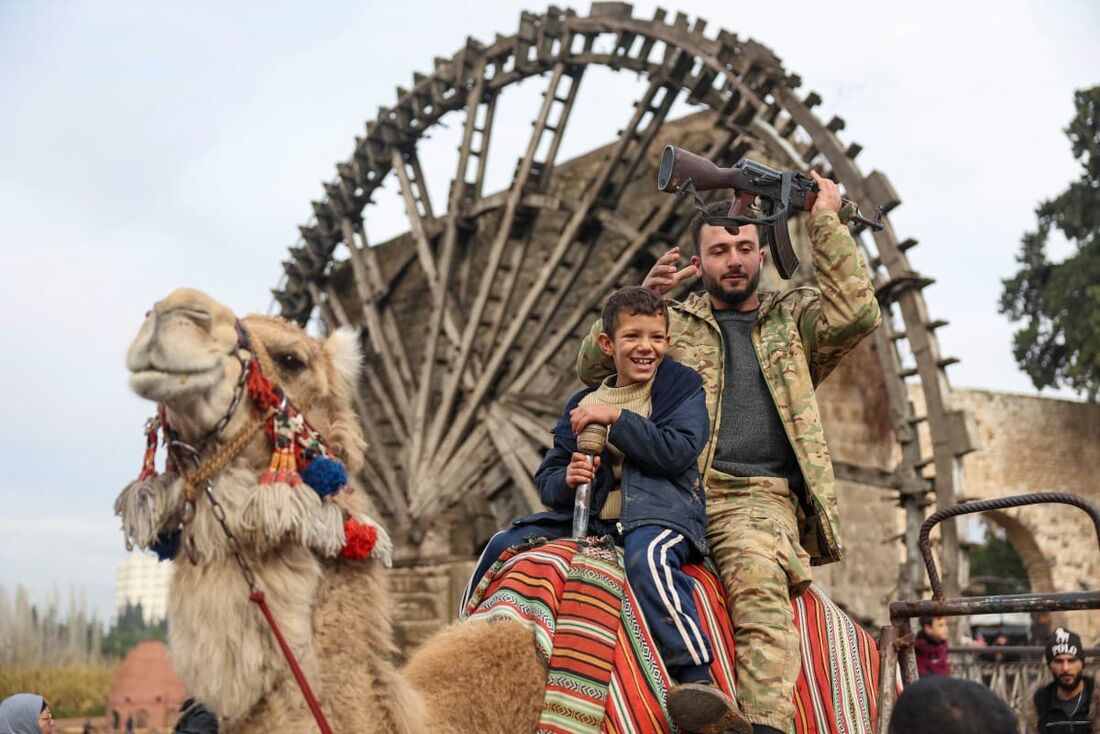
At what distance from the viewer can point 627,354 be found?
10.2ft

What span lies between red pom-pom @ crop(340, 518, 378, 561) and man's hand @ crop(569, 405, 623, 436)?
728mm

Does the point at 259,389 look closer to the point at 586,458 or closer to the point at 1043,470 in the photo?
the point at 586,458

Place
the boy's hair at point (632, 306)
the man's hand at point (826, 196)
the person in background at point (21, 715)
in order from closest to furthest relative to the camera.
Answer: the boy's hair at point (632, 306), the man's hand at point (826, 196), the person in background at point (21, 715)

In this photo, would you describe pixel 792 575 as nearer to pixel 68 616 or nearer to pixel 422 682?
pixel 422 682

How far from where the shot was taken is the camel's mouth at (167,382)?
2.16 metres

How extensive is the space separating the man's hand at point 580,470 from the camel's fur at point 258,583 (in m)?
0.64

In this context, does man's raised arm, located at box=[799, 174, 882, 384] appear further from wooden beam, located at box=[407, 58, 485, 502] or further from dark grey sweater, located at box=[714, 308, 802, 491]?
wooden beam, located at box=[407, 58, 485, 502]

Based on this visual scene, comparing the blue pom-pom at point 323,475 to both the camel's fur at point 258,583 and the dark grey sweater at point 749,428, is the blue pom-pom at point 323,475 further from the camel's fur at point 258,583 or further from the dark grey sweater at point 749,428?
the dark grey sweater at point 749,428

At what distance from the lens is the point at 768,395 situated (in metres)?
3.43

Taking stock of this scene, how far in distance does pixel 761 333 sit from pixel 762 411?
0.81 ft

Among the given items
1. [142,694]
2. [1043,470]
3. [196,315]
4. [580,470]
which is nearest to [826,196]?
[580,470]

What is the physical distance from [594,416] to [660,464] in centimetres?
21

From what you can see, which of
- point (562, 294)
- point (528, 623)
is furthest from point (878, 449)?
point (528, 623)

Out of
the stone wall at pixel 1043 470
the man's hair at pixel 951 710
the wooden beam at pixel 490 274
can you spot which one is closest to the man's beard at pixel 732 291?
the man's hair at pixel 951 710
